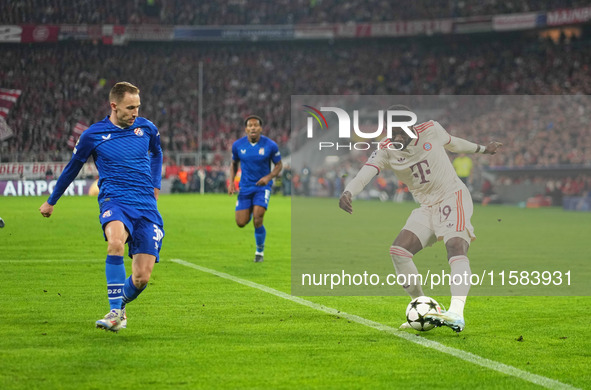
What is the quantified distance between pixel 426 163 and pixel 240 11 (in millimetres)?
52346

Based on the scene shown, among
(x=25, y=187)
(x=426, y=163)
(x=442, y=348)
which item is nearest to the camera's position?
(x=442, y=348)

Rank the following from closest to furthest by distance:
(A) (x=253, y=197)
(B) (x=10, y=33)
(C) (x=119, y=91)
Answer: (C) (x=119, y=91) → (A) (x=253, y=197) → (B) (x=10, y=33)

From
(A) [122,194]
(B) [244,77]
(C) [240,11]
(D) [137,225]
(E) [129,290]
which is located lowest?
(E) [129,290]

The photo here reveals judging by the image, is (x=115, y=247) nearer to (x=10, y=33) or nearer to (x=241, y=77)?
(x=241, y=77)

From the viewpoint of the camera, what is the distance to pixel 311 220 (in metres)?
25.3

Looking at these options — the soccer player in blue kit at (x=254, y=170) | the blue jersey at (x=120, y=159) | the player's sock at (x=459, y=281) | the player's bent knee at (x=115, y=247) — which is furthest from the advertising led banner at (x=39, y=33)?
the player's sock at (x=459, y=281)

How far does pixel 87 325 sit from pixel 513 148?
3100cm

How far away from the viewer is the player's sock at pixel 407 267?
755 centimetres

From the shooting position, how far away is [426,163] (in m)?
7.71

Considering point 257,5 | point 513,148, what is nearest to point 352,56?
point 257,5

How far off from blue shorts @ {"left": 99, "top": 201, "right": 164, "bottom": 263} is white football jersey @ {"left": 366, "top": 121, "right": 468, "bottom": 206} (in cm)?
205

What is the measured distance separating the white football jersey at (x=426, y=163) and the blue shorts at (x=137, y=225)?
6.72ft

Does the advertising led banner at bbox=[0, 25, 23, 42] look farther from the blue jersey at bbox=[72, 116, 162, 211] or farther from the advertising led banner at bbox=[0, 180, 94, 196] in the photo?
the blue jersey at bbox=[72, 116, 162, 211]

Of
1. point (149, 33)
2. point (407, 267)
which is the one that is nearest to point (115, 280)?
point (407, 267)
